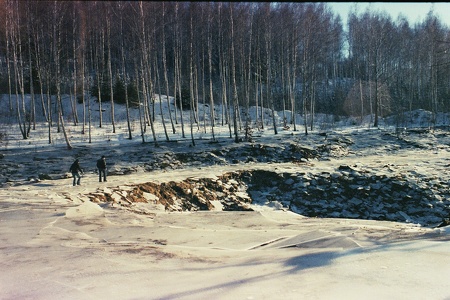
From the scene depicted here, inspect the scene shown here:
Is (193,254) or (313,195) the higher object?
(193,254)

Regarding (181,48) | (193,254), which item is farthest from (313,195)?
(181,48)

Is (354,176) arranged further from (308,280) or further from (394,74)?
(394,74)

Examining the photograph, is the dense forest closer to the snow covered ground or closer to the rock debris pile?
the rock debris pile

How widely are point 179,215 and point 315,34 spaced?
25.8 meters

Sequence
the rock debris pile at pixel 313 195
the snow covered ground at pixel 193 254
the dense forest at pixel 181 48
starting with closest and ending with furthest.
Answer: the snow covered ground at pixel 193 254 → the rock debris pile at pixel 313 195 → the dense forest at pixel 181 48

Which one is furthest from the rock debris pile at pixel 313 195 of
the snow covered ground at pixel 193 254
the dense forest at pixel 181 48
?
the dense forest at pixel 181 48

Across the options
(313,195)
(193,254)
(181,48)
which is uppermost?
(181,48)

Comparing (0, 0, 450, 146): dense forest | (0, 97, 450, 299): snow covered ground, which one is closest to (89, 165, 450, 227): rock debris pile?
(0, 97, 450, 299): snow covered ground

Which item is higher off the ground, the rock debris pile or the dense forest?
the dense forest

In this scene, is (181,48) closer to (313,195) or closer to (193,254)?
(313,195)

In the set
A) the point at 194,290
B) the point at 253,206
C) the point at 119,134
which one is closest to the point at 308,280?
the point at 194,290

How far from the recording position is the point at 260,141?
2519 centimetres

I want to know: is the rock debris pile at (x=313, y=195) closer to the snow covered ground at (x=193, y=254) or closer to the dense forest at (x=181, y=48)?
the snow covered ground at (x=193, y=254)

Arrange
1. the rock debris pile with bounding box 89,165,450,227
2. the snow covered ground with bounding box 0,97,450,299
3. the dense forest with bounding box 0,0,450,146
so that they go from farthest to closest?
the dense forest with bounding box 0,0,450,146
the rock debris pile with bounding box 89,165,450,227
the snow covered ground with bounding box 0,97,450,299
